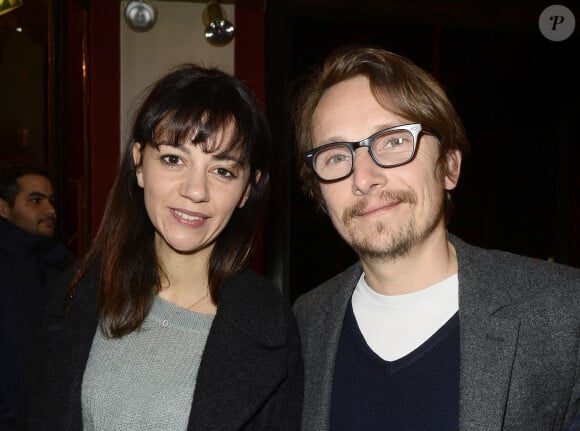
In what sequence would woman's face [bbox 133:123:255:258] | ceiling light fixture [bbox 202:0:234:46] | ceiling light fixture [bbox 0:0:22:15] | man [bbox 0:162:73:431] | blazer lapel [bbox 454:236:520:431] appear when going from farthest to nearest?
ceiling light fixture [bbox 202:0:234:46] → ceiling light fixture [bbox 0:0:22:15] → man [bbox 0:162:73:431] → woman's face [bbox 133:123:255:258] → blazer lapel [bbox 454:236:520:431]

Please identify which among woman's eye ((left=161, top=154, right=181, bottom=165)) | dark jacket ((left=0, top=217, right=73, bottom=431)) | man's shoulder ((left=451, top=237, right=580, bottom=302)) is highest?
woman's eye ((left=161, top=154, right=181, bottom=165))

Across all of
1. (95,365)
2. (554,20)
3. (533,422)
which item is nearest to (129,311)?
(95,365)

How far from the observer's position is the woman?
1665 millimetres

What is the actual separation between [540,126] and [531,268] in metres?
7.18

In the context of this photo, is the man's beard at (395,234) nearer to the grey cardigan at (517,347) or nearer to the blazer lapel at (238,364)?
the grey cardigan at (517,347)

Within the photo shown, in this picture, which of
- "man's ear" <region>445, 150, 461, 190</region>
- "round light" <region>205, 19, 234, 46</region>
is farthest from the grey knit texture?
"round light" <region>205, 19, 234, 46</region>

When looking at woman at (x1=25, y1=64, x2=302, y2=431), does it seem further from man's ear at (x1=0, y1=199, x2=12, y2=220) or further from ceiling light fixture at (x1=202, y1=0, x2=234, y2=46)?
ceiling light fixture at (x1=202, y1=0, x2=234, y2=46)

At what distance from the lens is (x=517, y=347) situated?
145cm

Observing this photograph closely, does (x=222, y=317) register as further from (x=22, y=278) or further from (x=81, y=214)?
(x=81, y=214)

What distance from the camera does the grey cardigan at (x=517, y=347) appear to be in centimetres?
142

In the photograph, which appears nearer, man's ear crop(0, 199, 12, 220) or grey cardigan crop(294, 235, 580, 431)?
grey cardigan crop(294, 235, 580, 431)

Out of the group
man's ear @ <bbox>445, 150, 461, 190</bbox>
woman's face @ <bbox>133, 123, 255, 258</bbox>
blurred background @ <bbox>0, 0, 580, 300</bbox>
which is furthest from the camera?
blurred background @ <bbox>0, 0, 580, 300</bbox>

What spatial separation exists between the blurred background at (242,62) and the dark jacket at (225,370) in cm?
206

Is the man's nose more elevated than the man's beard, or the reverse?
the man's nose
